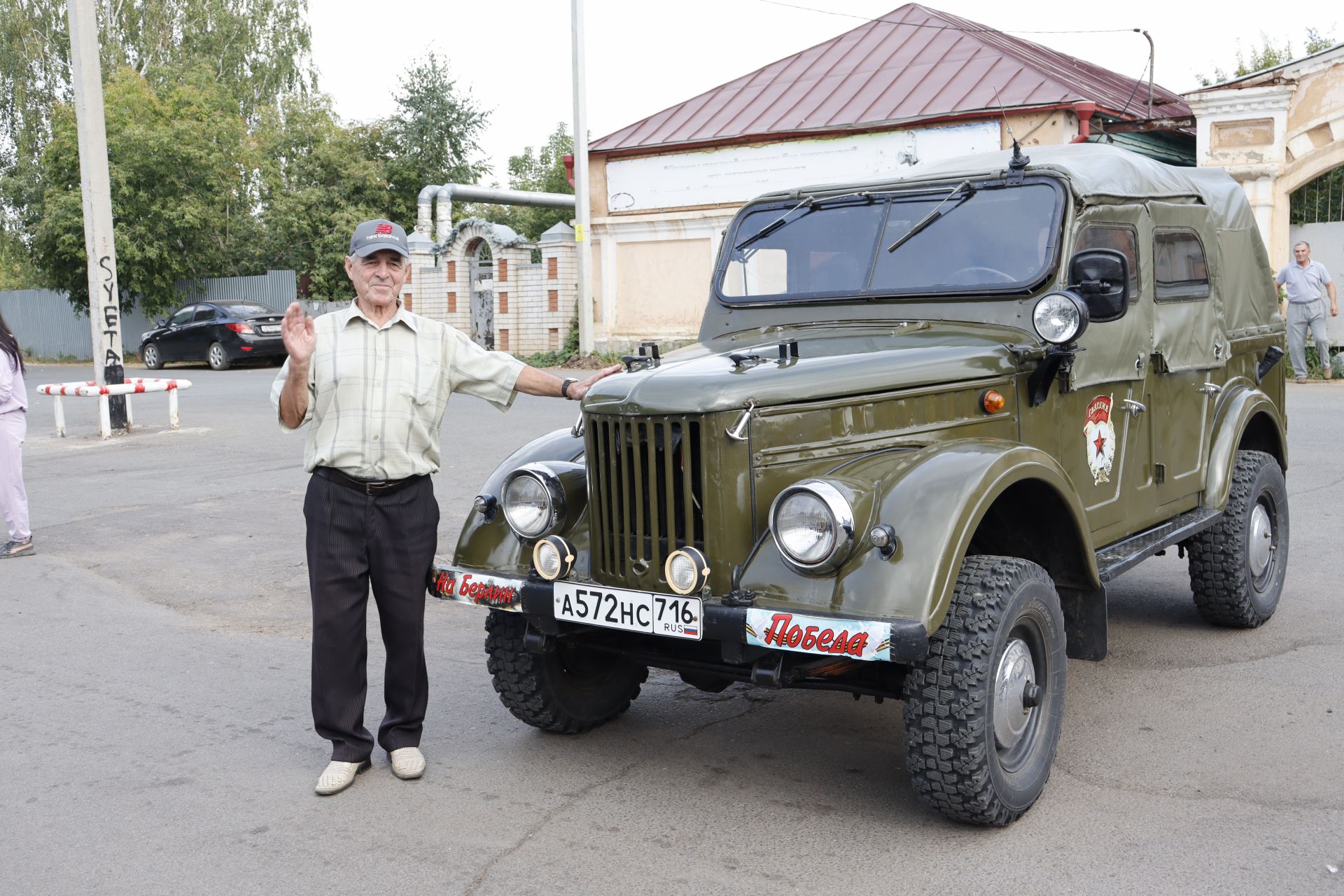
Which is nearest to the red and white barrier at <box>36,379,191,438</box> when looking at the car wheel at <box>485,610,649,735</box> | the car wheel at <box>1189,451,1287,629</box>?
the car wheel at <box>485,610,649,735</box>

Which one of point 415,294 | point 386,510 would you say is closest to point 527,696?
point 386,510

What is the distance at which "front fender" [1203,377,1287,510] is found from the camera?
18.4 feet

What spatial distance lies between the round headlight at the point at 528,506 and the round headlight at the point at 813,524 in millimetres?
869

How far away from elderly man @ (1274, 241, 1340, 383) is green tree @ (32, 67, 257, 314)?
23.7m

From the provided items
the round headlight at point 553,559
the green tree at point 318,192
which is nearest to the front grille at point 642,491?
the round headlight at point 553,559

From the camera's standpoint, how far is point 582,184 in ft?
71.9

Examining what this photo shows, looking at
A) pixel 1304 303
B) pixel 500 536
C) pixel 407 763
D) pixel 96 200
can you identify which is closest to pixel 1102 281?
pixel 500 536

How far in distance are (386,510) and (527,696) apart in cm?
85

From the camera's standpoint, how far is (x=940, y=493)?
366 cm

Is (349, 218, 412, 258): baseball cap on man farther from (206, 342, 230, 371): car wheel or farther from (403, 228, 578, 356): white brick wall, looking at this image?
(206, 342, 230, 371): car wheel

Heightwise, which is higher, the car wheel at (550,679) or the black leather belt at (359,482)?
the black leather belt at (359,482)

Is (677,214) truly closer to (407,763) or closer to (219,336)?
(219,336)

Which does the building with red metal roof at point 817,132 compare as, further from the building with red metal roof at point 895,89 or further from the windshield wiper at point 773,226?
the windshield wiper at point 773,226

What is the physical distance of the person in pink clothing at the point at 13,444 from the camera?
25.8 ft
